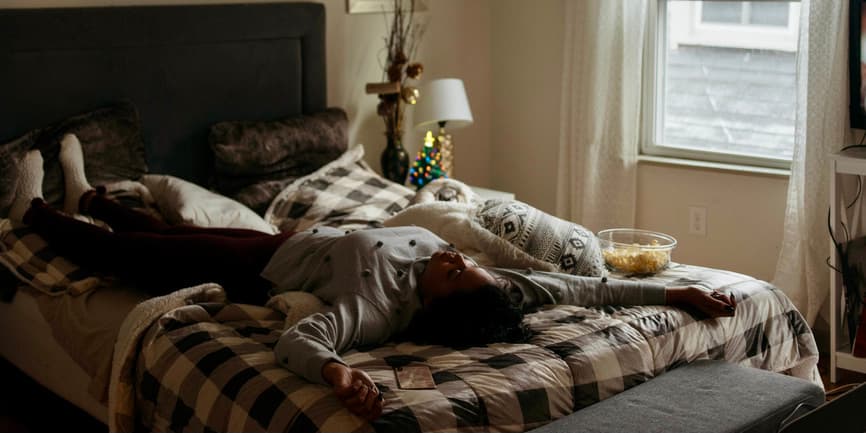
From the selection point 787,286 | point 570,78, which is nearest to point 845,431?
point 787,286

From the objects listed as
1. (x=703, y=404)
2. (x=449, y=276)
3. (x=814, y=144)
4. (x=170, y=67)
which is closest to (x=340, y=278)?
(x=449, y=276)

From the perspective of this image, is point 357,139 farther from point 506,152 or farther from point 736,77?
point 736,77

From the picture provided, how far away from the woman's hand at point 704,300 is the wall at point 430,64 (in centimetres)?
208

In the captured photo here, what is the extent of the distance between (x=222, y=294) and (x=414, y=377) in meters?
0.79

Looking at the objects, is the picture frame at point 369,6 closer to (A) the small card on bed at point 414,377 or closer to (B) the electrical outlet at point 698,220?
(B) the electrical outlet at point 698,220

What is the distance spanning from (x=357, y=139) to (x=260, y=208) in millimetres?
885

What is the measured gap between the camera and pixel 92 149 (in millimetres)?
3348

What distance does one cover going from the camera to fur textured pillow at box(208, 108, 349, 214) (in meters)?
3.69

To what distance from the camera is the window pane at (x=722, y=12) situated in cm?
407

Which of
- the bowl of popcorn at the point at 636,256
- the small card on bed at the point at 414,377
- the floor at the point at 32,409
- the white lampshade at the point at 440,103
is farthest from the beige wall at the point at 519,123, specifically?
the small card on bed at the point at 414,377

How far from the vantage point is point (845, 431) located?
2.01 m

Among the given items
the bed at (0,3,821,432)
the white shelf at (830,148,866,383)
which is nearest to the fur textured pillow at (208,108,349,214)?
the bed at (0,3,821,432)

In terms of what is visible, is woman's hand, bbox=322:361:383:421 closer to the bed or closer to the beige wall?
the bed

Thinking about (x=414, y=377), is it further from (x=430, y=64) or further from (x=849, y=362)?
(x=430, y=64)
